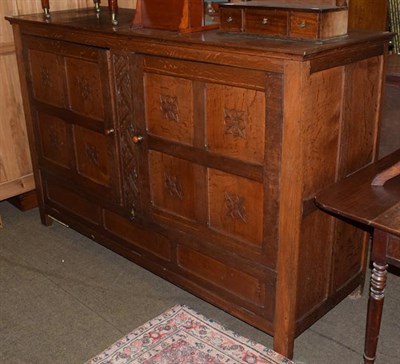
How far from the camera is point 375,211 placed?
1.55 m

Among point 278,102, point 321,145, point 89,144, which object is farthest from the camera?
point 89,144

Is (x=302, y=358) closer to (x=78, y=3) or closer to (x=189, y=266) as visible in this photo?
(x=189, y=266)

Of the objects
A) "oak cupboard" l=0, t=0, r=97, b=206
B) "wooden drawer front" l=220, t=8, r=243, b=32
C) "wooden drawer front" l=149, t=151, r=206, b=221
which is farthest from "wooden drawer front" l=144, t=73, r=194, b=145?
"oak cupboard" l=0, t=0, r=97, b=206

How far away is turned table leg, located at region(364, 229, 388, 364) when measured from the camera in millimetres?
1584

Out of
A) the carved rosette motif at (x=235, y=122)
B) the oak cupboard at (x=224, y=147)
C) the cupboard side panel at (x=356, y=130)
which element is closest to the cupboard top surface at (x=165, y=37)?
the oak cupboard at (x=224, y=147)

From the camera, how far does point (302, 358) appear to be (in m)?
2.09

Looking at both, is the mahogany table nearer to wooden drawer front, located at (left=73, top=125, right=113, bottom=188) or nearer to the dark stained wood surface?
the dark stained wood surface

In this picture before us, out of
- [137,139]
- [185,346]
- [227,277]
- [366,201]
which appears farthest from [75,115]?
[366,201]

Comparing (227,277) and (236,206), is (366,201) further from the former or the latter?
(227,277)

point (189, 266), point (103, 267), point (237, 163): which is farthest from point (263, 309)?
point (103, 267)

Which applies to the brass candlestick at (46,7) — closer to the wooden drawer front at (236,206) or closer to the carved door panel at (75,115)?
the carved door panel at (75,115)

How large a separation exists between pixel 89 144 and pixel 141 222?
463 mm

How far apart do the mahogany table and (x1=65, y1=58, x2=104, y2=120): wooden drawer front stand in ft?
3.83

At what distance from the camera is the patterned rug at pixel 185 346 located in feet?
6.86
